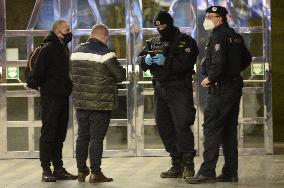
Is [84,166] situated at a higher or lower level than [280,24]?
lower

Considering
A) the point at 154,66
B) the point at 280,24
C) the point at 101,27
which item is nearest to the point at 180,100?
the point at 154,66

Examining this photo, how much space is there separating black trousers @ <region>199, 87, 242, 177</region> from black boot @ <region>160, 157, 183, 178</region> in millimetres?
502

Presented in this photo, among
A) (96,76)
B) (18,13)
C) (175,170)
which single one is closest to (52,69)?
(96,76)

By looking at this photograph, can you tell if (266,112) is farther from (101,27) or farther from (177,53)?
(101,27)

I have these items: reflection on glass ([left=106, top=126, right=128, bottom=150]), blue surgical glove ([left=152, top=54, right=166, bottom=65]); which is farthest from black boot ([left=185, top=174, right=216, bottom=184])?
reflection on glass ([left=106, top=126, right=128, bottom=150])

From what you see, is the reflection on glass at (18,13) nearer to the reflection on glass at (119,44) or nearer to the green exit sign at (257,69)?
the reflection on glass at (119,44)

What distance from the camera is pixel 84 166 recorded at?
8914 millimetres

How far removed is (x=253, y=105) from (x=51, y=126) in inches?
124

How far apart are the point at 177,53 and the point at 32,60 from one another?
164 centimetres

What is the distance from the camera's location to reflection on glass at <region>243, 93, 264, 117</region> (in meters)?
10.8

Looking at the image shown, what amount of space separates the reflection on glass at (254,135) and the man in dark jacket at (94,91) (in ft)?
8.84

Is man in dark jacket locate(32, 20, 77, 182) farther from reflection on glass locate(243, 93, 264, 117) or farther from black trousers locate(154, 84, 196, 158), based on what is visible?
reflection on glass locate(243, 93, 264, 117)

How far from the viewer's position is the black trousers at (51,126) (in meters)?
9.01

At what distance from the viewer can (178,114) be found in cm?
896
